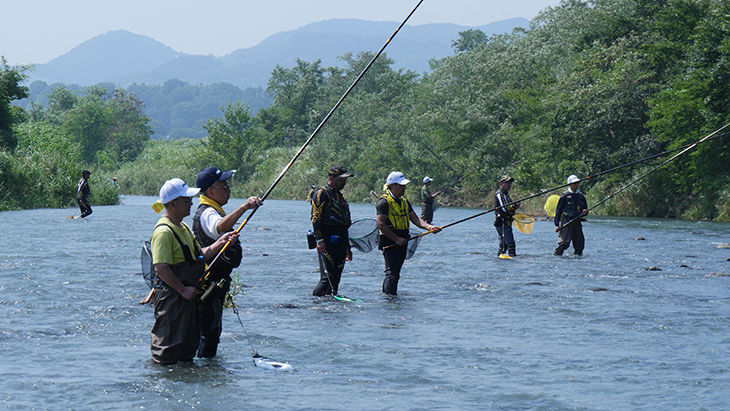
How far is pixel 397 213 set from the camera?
10797 millimetres

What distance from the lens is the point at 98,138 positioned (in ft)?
354

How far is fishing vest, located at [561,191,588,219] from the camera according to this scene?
16844mm

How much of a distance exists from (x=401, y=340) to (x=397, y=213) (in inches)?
Answer: 112

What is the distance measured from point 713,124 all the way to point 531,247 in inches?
574

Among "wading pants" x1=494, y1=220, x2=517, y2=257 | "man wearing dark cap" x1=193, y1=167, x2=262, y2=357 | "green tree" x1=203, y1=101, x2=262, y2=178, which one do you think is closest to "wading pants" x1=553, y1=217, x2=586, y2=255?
"wading pants" x1=494, y1=220, x2=517, y2=257

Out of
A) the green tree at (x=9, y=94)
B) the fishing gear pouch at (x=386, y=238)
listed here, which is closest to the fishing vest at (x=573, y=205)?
the fishing gear pouch at (x=386, y=238)

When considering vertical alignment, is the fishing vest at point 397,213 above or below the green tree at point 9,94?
below

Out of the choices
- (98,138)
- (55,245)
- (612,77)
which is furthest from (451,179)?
(98,138)

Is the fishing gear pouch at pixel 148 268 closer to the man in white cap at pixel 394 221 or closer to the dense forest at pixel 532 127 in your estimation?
the man in white cap at pixel 394 221

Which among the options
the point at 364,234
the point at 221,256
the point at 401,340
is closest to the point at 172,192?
the point at 221,256

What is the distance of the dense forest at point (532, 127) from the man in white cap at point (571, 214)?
10.1 metres

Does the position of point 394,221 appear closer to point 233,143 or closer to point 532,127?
point 532,127

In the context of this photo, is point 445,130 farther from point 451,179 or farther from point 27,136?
point 27,136

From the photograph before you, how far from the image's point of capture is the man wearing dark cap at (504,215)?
54.1ft
